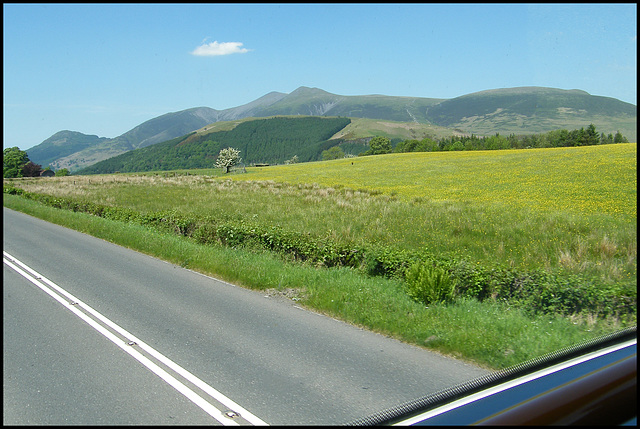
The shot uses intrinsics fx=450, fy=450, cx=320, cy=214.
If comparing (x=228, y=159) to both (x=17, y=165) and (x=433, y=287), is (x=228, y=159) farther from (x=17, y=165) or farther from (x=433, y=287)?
(x=433, y=287)

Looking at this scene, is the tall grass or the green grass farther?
the tall grass

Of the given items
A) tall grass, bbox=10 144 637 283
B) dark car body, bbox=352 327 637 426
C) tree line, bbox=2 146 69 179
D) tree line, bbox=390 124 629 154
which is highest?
tree line, bbox=2 146 69 179

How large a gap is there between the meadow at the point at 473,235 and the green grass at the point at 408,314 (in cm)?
3

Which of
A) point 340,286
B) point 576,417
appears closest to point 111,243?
point 340,286

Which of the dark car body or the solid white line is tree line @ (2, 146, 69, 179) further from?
the dark car body

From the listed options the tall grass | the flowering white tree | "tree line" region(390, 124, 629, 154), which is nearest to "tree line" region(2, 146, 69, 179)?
the flowering white tree

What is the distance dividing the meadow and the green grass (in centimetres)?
3

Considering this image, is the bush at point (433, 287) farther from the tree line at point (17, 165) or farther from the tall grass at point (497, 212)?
the tree line at point (17, 165)

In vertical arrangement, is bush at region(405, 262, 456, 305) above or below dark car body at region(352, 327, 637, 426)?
below

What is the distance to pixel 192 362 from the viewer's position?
19.3 feet

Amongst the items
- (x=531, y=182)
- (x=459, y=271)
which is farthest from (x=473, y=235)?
(x=531, y=182)

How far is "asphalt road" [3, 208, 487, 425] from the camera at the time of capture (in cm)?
453

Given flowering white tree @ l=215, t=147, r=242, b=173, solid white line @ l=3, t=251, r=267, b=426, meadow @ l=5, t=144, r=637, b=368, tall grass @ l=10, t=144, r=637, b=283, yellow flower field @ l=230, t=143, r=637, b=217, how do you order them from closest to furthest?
solid white line @ l=3, t=251, r=267, b=426 → meadow @ l=5, t=144, r=637, b=368 → tall grass @ l=10, t=144, r=637, b=283 → yellow flower field @ l=230, t=143, r=637, b=217 → flowering white tree @ l=215, t=147, r=242, b=173

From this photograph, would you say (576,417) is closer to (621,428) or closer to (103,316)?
(621,428)
